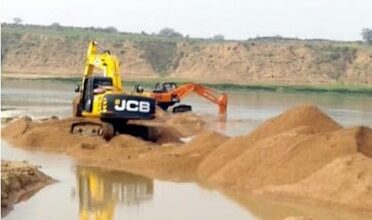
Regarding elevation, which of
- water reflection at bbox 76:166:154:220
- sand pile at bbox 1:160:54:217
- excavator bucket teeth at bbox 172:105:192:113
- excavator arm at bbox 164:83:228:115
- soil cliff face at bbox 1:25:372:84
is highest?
sand pile at bbox 1:160:54:217

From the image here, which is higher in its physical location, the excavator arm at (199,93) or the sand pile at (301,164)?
the sand pile at (301,164)

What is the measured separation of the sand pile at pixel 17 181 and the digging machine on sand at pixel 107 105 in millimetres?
6311

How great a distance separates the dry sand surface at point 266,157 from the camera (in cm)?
2006

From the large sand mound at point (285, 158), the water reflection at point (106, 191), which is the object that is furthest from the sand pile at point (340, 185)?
the water reflection at point (106, 191)

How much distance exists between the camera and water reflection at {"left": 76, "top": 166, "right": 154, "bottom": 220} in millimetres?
17594

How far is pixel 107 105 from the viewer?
27.1 metres

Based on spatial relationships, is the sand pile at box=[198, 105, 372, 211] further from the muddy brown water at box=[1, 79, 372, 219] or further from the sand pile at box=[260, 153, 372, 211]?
the muddy brown water at box=[1, 79, 372, 219]

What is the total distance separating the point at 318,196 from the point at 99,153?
339 inches

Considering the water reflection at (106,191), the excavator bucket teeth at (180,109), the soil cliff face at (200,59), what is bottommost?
the soil cliff face at (200,59)

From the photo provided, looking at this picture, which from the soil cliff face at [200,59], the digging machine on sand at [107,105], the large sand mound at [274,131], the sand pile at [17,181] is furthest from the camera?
the soil cliff face at [200,59]

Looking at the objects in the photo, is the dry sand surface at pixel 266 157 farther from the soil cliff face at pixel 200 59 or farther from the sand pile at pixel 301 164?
the soil cliff face at pixel 200 59

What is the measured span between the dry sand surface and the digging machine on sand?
540 mm

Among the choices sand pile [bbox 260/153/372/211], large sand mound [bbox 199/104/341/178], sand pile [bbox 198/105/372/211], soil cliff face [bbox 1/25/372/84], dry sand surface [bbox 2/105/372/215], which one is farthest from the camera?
soil cliff face [bbox 1/25/372/84]

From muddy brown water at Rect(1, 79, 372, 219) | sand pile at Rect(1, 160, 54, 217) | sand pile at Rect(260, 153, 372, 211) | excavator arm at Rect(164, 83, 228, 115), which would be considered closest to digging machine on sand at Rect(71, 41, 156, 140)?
muddy brown water at Rect(1, 79, 372, 219)
